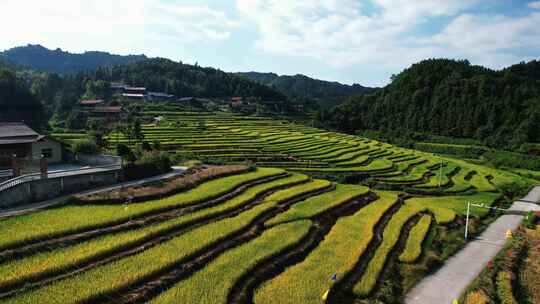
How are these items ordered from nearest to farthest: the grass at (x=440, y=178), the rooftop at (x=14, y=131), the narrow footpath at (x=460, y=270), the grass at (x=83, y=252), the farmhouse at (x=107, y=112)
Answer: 1. the grass at (x=83, y=252)
2. the narrow footpath at (x=460, y=270)
3. the rooftop at (x=14, y=131)
4. the grass at (x=440, y=178)
5. the farmhouse at (x=107, y=112)

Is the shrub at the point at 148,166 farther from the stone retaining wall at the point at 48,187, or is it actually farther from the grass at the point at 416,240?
the grass at the point at 416,240

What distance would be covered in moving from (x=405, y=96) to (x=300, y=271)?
392ft

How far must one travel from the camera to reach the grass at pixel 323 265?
14016 mm

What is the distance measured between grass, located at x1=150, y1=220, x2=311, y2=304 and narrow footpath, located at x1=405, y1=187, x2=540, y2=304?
6.51 metres

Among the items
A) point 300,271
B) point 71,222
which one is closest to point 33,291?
point 71,222

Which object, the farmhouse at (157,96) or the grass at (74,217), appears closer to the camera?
the grass at (74,217)

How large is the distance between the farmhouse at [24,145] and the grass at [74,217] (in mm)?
9611

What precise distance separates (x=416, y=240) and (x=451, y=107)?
320 feet

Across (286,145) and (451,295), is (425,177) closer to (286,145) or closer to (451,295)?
(286,145)

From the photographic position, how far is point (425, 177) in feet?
153

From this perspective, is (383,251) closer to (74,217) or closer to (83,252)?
(83,252)

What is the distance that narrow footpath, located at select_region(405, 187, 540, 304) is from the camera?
16.2 meters

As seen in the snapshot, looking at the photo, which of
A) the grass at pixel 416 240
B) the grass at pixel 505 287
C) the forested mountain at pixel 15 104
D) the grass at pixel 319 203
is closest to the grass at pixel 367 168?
the grass at pixel 319 203

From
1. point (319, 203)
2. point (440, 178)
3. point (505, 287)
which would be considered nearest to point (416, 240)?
point (505, 287)
